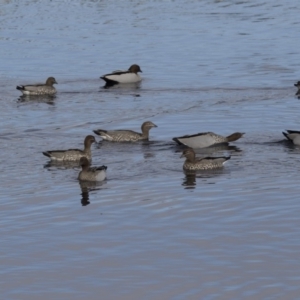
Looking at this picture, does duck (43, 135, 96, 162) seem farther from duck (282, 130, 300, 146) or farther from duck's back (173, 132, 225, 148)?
duck (282, 130, 300, 146)

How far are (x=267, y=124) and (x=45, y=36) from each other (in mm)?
22187

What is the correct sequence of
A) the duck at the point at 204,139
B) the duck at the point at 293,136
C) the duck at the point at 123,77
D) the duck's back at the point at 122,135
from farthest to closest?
the duck at the point at 123,77
the duck's back at the point at 122,135
the duck at the point at 293,136
the duck at the point at 204,139

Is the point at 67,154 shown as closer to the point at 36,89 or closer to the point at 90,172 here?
the point at 90,172

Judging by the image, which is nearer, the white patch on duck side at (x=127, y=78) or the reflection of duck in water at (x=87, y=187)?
the reflection of duck in water at (x=87, y=187)

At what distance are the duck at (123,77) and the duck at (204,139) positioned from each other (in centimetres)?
1041

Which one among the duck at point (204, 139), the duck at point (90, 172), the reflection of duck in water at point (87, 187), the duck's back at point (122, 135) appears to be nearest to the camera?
the reflection of duck in water at point (87, 187)

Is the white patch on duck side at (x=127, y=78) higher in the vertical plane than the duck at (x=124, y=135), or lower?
higher

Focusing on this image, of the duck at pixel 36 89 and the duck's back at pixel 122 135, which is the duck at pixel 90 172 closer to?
the duck's back at pixel 122 135

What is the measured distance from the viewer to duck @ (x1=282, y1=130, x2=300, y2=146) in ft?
76.2

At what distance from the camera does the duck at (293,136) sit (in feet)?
76.2

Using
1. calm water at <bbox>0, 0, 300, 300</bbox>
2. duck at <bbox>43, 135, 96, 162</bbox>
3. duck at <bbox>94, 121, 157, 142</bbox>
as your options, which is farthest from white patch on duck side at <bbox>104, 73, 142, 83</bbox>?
duck at <bbox>43, 135, 96, 162</bbox>

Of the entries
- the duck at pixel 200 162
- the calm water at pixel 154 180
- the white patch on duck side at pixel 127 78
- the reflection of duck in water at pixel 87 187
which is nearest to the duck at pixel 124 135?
the calm water at pixel 154 180

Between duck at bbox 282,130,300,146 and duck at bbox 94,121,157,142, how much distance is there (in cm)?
Answer: 324

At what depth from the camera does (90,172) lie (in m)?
19.6
